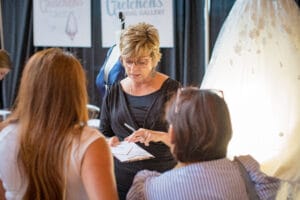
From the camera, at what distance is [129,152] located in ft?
5.29

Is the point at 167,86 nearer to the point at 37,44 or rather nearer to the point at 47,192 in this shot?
the point at 47,192

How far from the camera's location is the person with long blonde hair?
1.01 m

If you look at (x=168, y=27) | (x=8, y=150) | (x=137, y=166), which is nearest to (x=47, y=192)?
(x=8, y=150)

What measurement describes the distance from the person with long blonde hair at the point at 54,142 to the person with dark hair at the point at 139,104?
0.62 m

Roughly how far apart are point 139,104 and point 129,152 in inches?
8.9

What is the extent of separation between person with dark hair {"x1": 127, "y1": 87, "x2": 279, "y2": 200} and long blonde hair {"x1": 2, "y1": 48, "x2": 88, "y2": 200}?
0.83 feet

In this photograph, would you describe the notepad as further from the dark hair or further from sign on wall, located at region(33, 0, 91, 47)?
sign on wall, located at region(33, 0, 91, 47)

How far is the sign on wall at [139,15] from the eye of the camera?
10.5ft

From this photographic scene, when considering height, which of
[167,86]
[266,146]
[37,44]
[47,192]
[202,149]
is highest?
[37,44]

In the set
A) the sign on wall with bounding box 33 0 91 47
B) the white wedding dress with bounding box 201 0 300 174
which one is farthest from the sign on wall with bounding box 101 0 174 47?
the white wedding dress with bounding box 201 0 300 174

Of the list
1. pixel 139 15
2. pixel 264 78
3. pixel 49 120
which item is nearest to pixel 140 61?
pixel 49 120

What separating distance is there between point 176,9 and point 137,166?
1916 mm

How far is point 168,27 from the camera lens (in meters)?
3.21

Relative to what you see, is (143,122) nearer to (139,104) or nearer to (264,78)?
(139,104)
